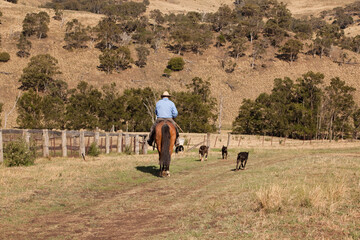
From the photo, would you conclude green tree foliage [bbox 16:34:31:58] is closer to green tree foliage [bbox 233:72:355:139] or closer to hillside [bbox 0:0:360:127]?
hillside [bbox 0:0:360:127]

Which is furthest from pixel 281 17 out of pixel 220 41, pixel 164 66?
pixel 164 66

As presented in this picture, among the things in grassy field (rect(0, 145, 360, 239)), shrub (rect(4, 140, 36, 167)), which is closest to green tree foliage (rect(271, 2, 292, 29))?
shrub (rect(4, 140, 36, 167))

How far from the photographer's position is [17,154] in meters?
15.6

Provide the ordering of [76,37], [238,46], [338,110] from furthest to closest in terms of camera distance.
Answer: [238,46] < [76,37] < [338,110]

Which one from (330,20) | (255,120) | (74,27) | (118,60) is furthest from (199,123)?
(330,20)

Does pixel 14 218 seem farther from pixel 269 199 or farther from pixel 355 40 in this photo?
pixel 355 40

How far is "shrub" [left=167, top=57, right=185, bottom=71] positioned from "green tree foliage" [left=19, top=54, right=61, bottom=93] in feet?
92.2

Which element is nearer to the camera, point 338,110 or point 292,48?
point 338,110

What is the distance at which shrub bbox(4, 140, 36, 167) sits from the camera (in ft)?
51.2

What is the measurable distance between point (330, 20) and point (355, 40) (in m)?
54.6

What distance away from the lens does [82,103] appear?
5600 centimetres

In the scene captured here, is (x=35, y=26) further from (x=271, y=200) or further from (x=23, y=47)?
(x=271, y=200)

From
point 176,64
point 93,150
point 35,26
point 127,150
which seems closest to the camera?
point 93,150

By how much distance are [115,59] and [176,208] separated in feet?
260
